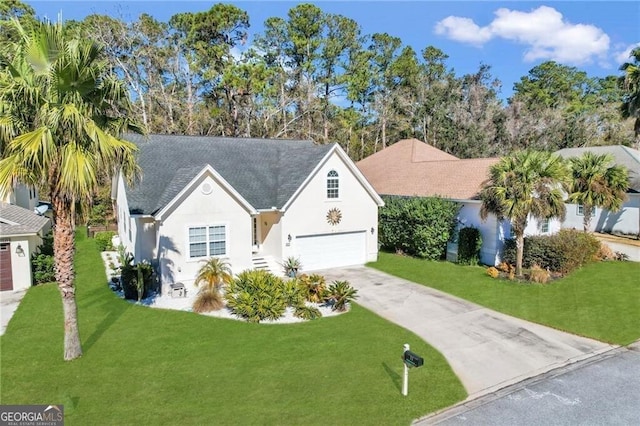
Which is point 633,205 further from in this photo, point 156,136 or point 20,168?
point 20,168

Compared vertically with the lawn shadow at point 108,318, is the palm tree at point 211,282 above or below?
above

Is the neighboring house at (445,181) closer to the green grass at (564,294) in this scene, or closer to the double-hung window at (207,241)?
the green grass at (564,294)

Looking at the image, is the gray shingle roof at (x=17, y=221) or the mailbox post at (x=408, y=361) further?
the gray shingle roof at (x=17, y=221)

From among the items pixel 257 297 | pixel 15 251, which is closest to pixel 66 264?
pixel 257 297

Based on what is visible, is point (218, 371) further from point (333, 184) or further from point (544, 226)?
point (544, 226)

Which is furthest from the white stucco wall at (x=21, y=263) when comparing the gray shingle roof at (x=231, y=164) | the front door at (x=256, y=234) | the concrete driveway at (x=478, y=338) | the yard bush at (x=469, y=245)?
the yard bush at (x=469, y=245)
